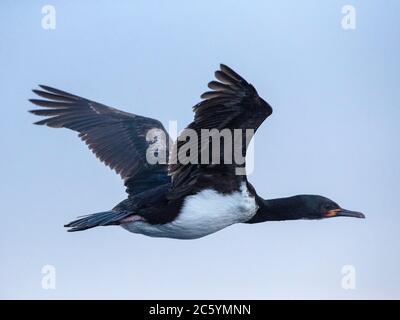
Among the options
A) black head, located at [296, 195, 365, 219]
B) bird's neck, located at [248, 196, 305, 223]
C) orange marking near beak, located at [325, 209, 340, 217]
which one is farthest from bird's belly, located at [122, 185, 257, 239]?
orange marking near beak, located at [325, 209, 340, 217]

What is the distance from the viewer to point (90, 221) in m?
6.70

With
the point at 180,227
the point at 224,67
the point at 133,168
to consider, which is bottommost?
the point at 180,227

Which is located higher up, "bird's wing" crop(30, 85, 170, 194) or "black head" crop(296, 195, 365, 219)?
"bird's wing" crop(30, 85, 170, 194)

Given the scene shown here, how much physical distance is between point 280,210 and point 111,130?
1911mm

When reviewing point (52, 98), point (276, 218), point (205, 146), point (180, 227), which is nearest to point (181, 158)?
point (205, 146)

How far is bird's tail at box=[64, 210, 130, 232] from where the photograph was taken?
6.65 meters

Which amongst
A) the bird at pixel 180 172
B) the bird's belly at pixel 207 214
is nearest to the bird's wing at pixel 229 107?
the bird at pixel 180 172

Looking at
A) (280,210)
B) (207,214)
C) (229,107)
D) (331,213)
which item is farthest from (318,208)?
(229,107)

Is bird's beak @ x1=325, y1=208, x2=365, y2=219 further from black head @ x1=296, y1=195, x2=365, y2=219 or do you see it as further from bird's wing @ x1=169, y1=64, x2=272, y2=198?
bird's wing @ x1=169, y1=64, x2=272, y2=198

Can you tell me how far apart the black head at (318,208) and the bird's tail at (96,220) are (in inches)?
62.3

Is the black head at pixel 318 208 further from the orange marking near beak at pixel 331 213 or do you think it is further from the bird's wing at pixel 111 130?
the bird's wing at pixel 111 130

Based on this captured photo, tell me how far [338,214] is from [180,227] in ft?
4.87

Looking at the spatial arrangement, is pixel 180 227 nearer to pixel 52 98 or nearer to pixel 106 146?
pixel 106 146

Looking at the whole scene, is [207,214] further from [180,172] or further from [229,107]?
[229,107]
